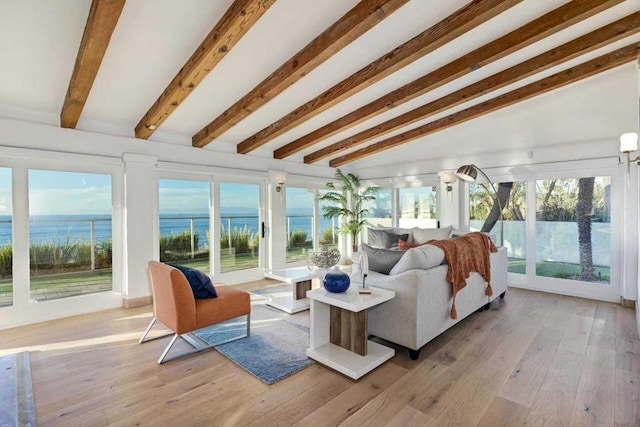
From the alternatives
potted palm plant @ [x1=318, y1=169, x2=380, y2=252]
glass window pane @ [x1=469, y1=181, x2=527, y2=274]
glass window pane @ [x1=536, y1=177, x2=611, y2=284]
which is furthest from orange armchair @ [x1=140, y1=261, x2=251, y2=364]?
glass window pane @ [x1=536, y1=177, x2=611, y2=284]

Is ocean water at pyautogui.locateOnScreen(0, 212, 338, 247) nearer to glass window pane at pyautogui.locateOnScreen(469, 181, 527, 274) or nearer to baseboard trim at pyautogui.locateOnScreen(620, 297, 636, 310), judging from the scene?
glass window pane at pyautogui.locateOnScreen(469, 181, 527, 274)

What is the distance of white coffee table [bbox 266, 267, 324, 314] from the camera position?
401 cm

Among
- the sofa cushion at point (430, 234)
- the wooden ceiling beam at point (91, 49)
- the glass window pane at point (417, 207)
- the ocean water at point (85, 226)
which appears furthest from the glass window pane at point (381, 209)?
the wooden ceiling beam at point (91, 49)

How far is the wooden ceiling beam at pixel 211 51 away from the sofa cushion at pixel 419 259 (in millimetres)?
2217

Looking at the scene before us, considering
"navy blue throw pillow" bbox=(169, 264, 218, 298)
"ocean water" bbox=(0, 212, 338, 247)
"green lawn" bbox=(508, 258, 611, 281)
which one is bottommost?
"green lawn" bbox=(508, 258, 611, 281)

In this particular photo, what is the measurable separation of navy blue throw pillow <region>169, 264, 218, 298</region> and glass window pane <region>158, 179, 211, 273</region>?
209cm

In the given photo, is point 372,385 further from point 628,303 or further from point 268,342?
point 628,303

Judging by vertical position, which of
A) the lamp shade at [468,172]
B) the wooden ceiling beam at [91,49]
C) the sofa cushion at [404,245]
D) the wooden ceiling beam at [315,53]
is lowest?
the sofa cushion at [404,245]

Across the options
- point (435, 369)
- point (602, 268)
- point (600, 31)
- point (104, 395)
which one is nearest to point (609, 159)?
point (602, 268)

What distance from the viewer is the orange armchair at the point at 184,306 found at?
8.95 ft

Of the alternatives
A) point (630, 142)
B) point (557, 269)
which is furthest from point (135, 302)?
point (557, 269)

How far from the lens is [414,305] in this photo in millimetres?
2721

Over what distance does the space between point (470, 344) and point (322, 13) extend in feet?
10.3

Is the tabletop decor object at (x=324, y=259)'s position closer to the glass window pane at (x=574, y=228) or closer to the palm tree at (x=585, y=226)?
the glass window pane at (x=574, y=228)
